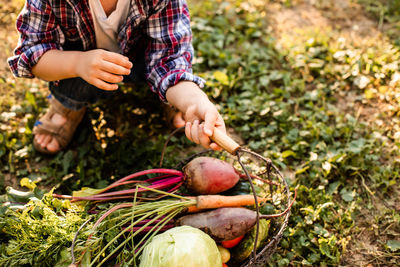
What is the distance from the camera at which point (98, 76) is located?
1.59 metres

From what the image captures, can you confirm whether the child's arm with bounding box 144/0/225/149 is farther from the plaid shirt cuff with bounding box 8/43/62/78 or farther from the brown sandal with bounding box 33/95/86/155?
the brown sandal with bounding box 33/95/86/155

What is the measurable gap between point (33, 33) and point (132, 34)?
508 mm

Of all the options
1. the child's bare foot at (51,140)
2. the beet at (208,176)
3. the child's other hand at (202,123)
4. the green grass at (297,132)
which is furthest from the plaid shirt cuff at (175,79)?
the child's bare foot at (51,140)

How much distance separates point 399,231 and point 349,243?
0.98 feet

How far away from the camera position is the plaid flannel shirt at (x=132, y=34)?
1.75 metres

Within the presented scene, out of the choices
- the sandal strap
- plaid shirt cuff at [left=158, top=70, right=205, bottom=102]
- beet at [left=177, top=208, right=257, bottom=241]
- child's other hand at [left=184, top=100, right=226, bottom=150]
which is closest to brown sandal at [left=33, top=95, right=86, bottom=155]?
the sandal strap

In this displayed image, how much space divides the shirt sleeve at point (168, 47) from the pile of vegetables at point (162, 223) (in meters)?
0.48

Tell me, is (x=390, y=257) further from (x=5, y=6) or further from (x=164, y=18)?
(x=5, y=6)

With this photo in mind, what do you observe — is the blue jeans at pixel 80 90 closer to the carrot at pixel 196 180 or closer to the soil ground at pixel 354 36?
the carrot at pixel 196 180

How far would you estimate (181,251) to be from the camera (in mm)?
1401

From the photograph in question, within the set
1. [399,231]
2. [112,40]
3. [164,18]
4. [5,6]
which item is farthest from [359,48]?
[5,6]

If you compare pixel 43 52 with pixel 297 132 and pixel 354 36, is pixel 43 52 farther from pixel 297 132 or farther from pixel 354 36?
pixel 354 36

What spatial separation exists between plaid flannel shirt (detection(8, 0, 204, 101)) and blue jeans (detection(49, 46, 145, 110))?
114mm

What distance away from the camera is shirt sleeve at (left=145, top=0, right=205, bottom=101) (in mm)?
1883
